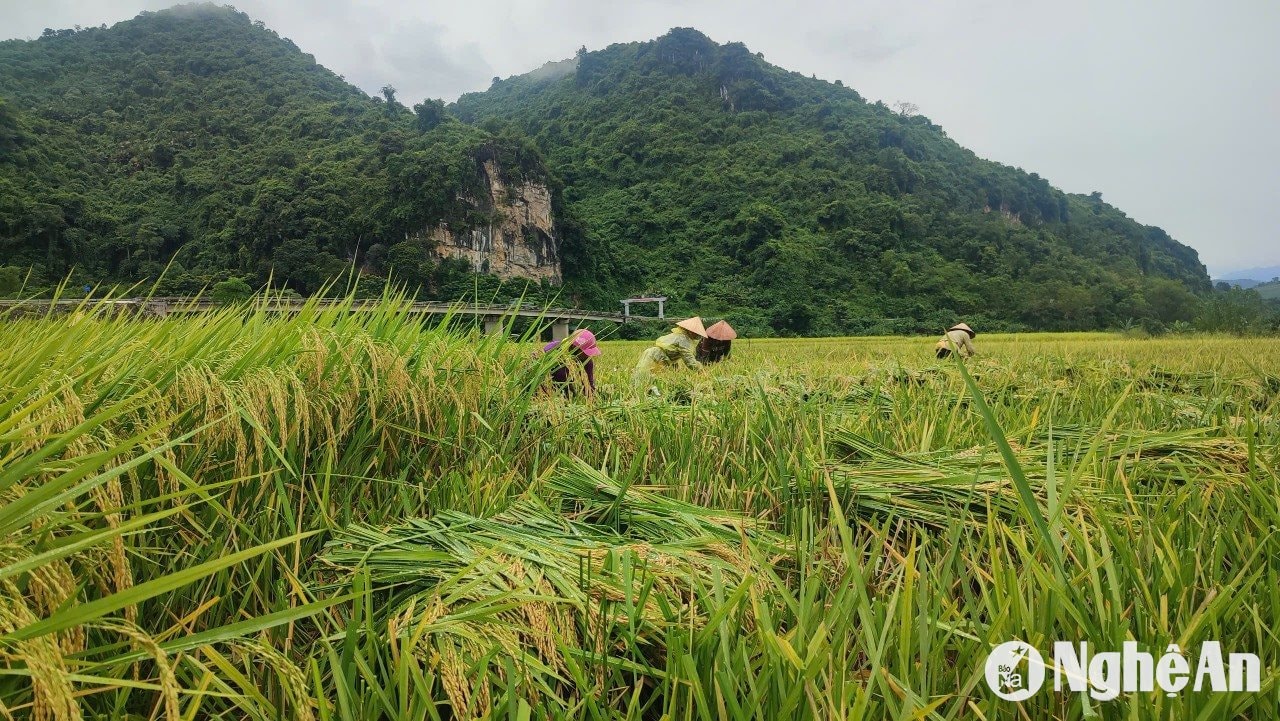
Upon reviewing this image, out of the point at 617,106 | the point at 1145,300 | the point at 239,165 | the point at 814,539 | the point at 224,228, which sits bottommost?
the point at 814,539

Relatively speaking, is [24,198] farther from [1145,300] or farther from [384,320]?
[1145,300]

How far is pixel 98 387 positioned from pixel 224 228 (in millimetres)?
45394

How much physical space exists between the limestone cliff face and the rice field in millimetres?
43723

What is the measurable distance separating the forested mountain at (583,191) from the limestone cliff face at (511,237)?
720 mm

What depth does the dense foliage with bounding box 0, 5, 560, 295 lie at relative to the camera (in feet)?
106

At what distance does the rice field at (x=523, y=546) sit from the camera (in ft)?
2.90

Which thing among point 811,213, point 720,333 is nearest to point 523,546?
point 720,333

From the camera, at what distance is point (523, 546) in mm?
1386

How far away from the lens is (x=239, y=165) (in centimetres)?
4897

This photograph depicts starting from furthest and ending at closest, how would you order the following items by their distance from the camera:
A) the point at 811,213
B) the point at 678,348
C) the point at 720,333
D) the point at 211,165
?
the point at 811,213 → the point at 211,165 → the point at 720,333 → the point at 678,348

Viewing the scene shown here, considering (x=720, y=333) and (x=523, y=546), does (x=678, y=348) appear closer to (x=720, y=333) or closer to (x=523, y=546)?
(x=720, y=333)

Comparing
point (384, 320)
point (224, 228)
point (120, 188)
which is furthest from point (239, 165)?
point (384, 320)

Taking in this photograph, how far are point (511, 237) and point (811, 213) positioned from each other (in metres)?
29.0

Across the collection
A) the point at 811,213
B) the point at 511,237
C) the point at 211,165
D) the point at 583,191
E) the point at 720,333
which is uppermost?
the point at 583,191
